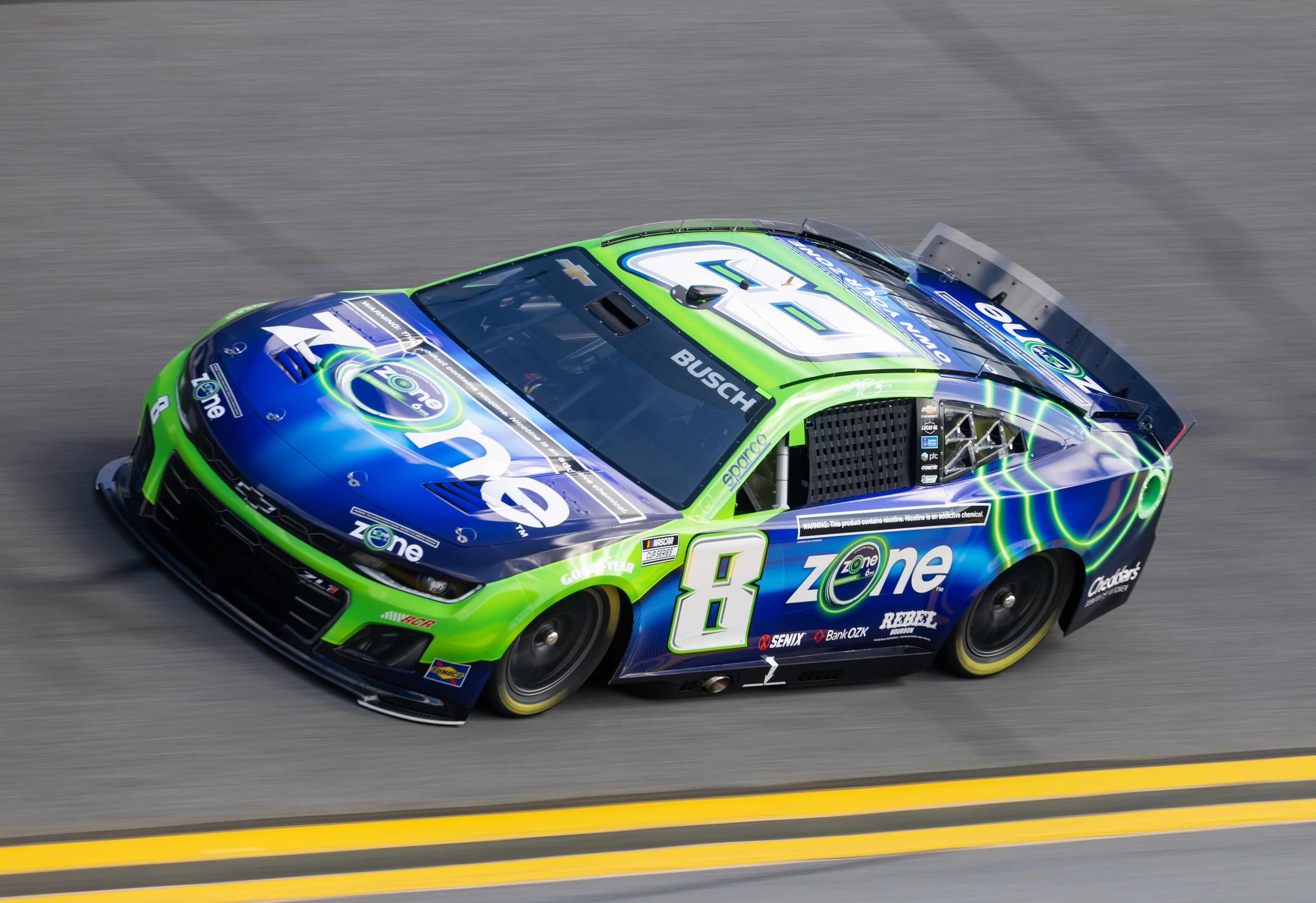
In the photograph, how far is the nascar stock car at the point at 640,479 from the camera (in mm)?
5148

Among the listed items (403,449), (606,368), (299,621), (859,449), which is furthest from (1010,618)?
(299,621)

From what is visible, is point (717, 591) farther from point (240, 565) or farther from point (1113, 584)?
point (1113, 584)

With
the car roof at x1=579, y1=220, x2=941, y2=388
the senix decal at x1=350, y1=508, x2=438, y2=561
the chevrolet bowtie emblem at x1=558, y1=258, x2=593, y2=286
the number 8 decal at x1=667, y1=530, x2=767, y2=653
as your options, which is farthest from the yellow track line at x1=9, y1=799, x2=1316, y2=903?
the chevrolet bowtie emblem at x1=558, y1=258, x2=593, y2=286

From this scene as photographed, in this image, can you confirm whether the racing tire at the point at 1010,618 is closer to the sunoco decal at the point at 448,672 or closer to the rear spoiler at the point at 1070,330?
the rear spoiler at the point at 1070,330

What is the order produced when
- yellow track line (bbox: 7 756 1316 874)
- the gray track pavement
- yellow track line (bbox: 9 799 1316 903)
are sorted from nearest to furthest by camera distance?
yellow track line (bbox: 9 799 1316 903) → yellow track line (bbox: 7 756 1316 874) → the gray track pavement

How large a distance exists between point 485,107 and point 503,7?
150cm

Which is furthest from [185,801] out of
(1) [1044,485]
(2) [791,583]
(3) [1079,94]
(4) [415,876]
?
(3) [1079,94]

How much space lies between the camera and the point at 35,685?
5258mm

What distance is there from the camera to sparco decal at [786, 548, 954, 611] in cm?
566

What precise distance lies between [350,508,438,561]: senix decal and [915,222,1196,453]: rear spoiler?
3.15m

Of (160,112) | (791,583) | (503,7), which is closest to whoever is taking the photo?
(791,583)

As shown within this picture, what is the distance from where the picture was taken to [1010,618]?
6.48 metres

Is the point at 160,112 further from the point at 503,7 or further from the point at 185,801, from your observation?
the point at 185,801

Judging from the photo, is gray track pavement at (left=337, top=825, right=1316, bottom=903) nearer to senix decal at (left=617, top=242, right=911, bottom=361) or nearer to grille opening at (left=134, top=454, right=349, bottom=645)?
grille opening at (left=134, top=454, right=349, bottom=645)
